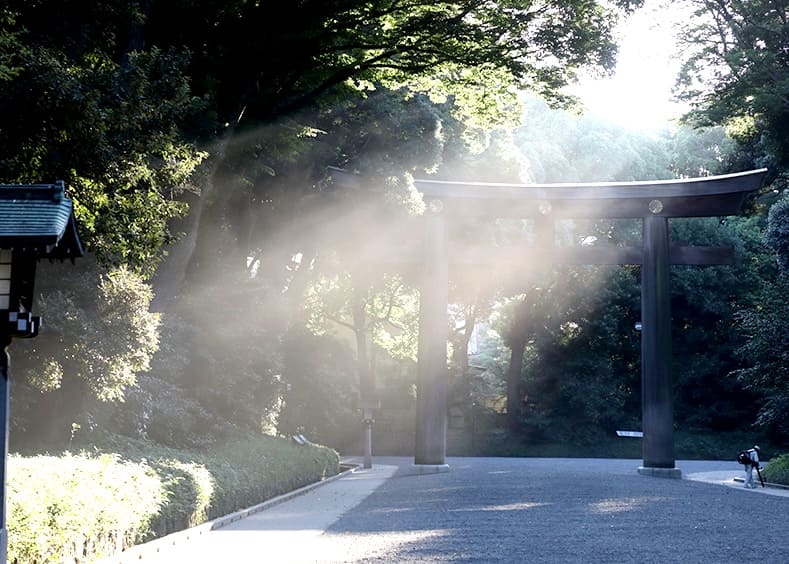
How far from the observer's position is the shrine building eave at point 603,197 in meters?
24.9

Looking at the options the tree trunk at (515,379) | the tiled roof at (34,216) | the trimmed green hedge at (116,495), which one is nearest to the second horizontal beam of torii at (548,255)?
the trimmed green hedge at (116,495)

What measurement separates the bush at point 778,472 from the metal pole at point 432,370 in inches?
303

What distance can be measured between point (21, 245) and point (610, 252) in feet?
65.3

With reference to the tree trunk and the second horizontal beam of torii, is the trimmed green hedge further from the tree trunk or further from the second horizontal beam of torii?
the tree trunk

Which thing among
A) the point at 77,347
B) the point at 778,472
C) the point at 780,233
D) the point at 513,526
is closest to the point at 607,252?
the point at 780,233

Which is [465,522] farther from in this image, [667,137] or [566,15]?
[667,137]

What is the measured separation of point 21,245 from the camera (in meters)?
8.15

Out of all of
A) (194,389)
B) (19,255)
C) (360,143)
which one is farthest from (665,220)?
(19,255)

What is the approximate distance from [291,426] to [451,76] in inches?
742

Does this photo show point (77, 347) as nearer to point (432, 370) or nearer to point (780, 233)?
point (432, 370)

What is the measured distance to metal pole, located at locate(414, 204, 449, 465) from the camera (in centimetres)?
2492

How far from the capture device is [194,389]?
21.8 m

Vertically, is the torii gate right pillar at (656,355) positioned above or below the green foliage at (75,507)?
above

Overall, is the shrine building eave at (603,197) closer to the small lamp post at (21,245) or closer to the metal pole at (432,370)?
the metal pole at (432,370)
